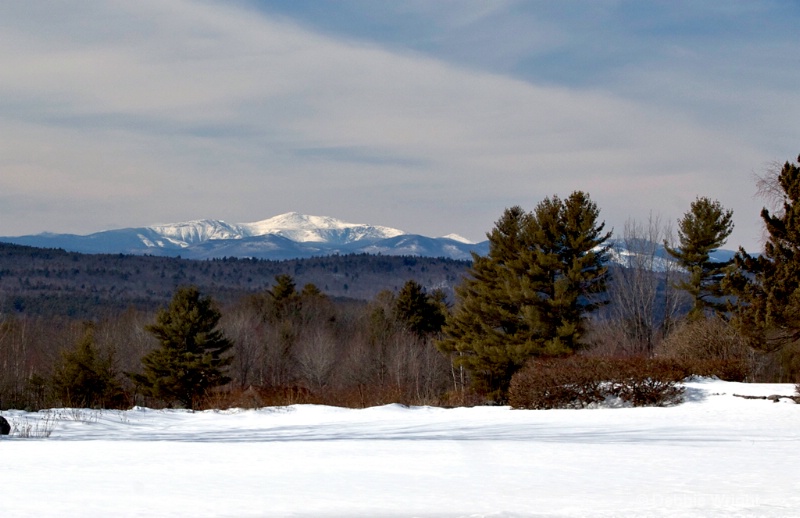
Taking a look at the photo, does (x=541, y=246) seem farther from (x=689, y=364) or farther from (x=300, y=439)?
(x=300, y=439)

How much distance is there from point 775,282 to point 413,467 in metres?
14.0

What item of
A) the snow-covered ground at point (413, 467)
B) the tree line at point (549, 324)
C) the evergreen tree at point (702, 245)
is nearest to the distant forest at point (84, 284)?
the tree line at point (549, 324)

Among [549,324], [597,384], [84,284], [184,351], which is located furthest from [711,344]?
[84,284]

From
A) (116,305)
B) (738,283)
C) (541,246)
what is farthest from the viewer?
(116,305)

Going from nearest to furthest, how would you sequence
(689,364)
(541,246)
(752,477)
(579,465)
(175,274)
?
(752,477) → (579,465) → (689,364) → (541,246) → (175,274)

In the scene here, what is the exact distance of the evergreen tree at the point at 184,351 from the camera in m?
42.8

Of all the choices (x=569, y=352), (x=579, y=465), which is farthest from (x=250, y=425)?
(x=569, y=352)

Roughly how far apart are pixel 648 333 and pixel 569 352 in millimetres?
13243

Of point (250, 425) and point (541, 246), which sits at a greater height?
point (541, 246)

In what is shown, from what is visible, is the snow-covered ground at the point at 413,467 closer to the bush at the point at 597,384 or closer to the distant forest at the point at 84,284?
the bush at the point at 597,384

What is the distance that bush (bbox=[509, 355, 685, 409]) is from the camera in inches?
818

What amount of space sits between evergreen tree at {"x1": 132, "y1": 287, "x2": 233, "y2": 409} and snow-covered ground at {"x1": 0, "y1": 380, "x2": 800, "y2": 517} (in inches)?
975

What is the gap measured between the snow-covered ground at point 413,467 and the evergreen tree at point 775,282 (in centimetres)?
301

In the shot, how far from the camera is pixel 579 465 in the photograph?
10961mm
